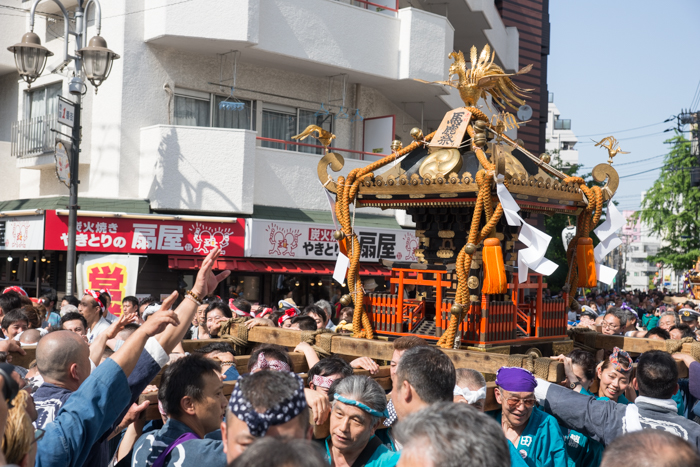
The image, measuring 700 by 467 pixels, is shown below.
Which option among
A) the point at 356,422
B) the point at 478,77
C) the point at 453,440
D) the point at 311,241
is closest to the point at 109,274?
the point at 311,241

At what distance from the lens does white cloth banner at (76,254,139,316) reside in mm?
13430

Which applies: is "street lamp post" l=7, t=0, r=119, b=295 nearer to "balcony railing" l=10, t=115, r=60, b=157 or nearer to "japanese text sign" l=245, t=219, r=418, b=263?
"balcony railing" l=10, t=115, r=60, b=157

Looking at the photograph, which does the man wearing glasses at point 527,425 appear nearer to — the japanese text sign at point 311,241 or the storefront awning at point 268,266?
the japanese text sign at point 311,241

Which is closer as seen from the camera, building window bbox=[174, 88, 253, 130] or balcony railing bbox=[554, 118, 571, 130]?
building window bbox=[174, 88, 253, 130]

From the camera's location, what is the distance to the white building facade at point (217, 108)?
1404 centimetres

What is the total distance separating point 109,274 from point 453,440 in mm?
12518

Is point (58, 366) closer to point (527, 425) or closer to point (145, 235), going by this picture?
point (527, 425)

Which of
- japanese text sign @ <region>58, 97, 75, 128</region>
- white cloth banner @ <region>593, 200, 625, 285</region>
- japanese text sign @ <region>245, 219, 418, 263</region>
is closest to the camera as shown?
white cloth banner @ <region>593, 200, 625, 285</region>

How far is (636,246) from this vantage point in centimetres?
10056

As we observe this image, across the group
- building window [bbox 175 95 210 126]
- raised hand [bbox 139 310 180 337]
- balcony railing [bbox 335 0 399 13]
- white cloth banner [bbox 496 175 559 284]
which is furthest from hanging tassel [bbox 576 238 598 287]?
balcony railing [bbox 335 0 399 13]

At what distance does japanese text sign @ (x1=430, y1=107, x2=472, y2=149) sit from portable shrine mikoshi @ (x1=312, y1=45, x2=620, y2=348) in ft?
0.04

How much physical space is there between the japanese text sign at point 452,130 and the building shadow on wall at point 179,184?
316 inches

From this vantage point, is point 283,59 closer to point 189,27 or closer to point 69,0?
point 189,27

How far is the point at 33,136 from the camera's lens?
1545cm
